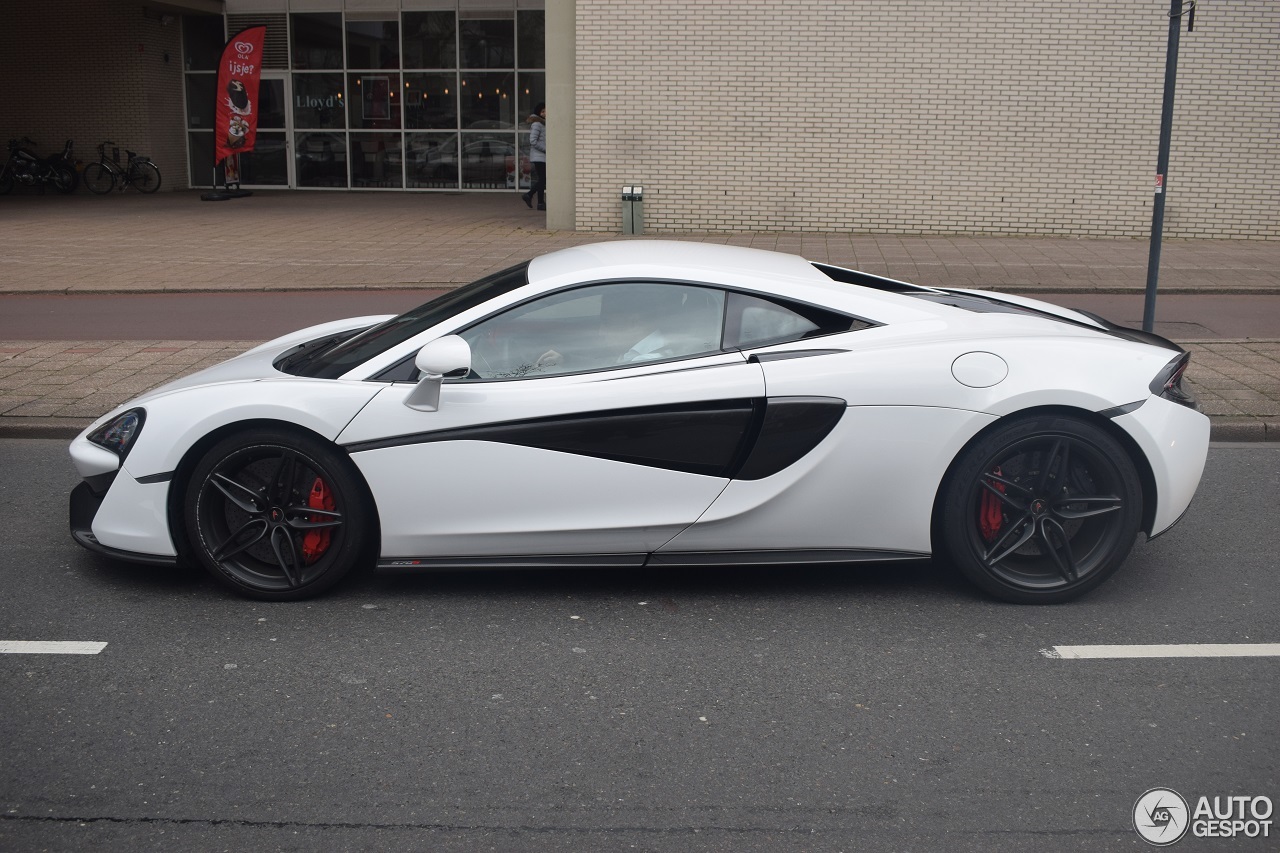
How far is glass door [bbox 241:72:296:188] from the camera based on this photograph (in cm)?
2744

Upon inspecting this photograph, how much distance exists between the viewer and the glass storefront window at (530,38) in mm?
25938

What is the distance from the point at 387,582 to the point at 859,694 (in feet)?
6.75

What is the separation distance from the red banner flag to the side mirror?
70.2 feet

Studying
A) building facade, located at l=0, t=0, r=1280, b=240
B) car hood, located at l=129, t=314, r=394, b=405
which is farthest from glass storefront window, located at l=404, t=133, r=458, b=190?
car hood, located at l=129, t=314, r=394, b=405

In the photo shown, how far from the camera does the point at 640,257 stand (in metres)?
4.86

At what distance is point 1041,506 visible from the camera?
179 inches

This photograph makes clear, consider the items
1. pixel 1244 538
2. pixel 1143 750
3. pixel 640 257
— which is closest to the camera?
pixel 1143 750

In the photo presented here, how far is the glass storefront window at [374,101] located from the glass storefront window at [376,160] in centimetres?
27

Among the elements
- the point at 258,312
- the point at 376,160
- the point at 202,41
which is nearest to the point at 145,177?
the point at 202,41

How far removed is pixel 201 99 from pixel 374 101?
460 cm

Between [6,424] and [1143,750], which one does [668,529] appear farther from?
[6,424]

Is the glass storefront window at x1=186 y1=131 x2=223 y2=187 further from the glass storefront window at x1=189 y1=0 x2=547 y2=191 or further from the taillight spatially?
the taillight

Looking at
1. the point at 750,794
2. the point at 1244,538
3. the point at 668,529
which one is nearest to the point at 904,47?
the point at 1244,538

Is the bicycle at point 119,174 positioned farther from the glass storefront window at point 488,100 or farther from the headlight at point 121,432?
the headlight at point 121,432
